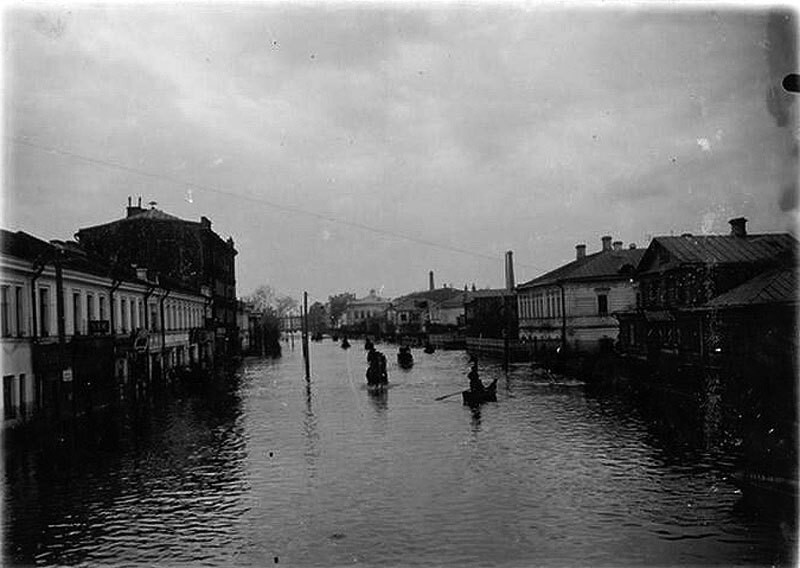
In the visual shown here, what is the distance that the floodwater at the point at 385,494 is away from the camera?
33.9ft

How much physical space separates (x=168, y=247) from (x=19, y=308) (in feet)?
114

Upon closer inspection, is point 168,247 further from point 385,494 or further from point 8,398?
point 385,494

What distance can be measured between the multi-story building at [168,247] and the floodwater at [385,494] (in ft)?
98.8

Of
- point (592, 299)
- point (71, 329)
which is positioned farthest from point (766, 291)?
point (592, 299)

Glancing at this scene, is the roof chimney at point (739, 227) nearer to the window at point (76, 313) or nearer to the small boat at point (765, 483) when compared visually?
the small boat at point (765, 483)

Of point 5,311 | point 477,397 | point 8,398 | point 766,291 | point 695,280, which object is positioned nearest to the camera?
point 8,398

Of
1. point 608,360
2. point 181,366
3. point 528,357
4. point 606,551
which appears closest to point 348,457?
point 606,551

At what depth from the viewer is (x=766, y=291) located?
82.0ft

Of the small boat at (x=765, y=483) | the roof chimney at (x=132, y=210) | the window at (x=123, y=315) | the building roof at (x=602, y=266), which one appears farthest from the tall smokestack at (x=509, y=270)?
the small boat at (x=765, y=483)

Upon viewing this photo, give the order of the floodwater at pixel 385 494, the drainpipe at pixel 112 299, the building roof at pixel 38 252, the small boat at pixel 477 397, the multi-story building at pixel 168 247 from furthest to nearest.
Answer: the multi-story building at pixel 168 247 < the drainpipe at pixel 112 299 < the small boat at pixel 477 397 < the building roof at pixel 38 252 < the floodwater at pixel 385 494

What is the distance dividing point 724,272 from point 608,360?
748 cm

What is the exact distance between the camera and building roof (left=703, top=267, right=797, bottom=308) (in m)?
24.1

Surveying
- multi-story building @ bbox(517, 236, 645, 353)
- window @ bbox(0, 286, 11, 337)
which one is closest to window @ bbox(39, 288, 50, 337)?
window @ bbox(0, 286, 11, 337)

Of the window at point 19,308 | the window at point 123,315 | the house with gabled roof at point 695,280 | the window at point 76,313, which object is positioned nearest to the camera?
the window at point 19,308
